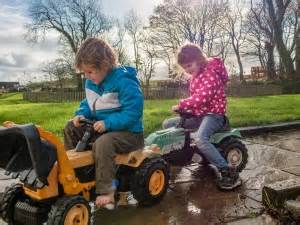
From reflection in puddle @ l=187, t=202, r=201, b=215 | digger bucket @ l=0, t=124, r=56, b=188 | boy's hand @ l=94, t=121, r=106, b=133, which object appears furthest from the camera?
reflection in puddle @ l=187, t=202, r=201, b=215

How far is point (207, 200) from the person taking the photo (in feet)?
12.4

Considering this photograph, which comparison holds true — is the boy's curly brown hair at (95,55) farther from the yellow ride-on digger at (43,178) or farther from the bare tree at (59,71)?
the bare tree at (59,71)

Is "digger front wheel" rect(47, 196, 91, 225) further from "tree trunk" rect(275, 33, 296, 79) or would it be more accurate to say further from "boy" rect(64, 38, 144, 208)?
"tree trunk" rect(275, 33, 296, 79)

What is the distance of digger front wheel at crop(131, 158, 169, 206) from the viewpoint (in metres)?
3.55

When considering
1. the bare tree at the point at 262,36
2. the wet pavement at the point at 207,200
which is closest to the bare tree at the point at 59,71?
the bare tree at the point at 262,36

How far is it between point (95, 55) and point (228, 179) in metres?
1.81

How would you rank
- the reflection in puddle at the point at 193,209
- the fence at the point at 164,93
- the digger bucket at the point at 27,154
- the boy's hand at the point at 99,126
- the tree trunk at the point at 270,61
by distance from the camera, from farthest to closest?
the tree trunk at the point at 270,61 → the fence at the point at 164,93 → the reflection in puddle at the point at 193,209 → the boy's hand at the point at 99,126 → the digger bucket at the point at 27,154

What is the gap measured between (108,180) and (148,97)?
23.4 metres

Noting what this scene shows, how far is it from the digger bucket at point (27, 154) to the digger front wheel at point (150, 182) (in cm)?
93

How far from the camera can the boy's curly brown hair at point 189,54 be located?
4480 millimetres

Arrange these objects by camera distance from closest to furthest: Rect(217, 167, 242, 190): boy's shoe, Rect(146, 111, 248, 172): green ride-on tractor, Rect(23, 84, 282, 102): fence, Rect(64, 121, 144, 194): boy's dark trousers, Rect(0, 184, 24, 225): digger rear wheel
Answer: Rect(0, 184, 24, 225): digger rear wheel, Rect(64, 121, 144, 194): boy's dark trousers, Rect(217, 167, 242, 190): boy's shoe, Rect(146, 111, 248, 172): green ride-on tractor, Rect(23, 84, 282, 102): fence

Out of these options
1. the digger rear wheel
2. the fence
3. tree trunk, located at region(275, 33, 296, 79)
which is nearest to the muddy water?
the digger rear wheel

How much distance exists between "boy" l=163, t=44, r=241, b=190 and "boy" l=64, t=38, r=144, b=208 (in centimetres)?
99

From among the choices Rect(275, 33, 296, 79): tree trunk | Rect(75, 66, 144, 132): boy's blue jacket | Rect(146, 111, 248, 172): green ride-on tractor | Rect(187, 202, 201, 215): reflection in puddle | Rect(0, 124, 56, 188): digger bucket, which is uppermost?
Rect(275, 33, 296, 79): tree trunk
